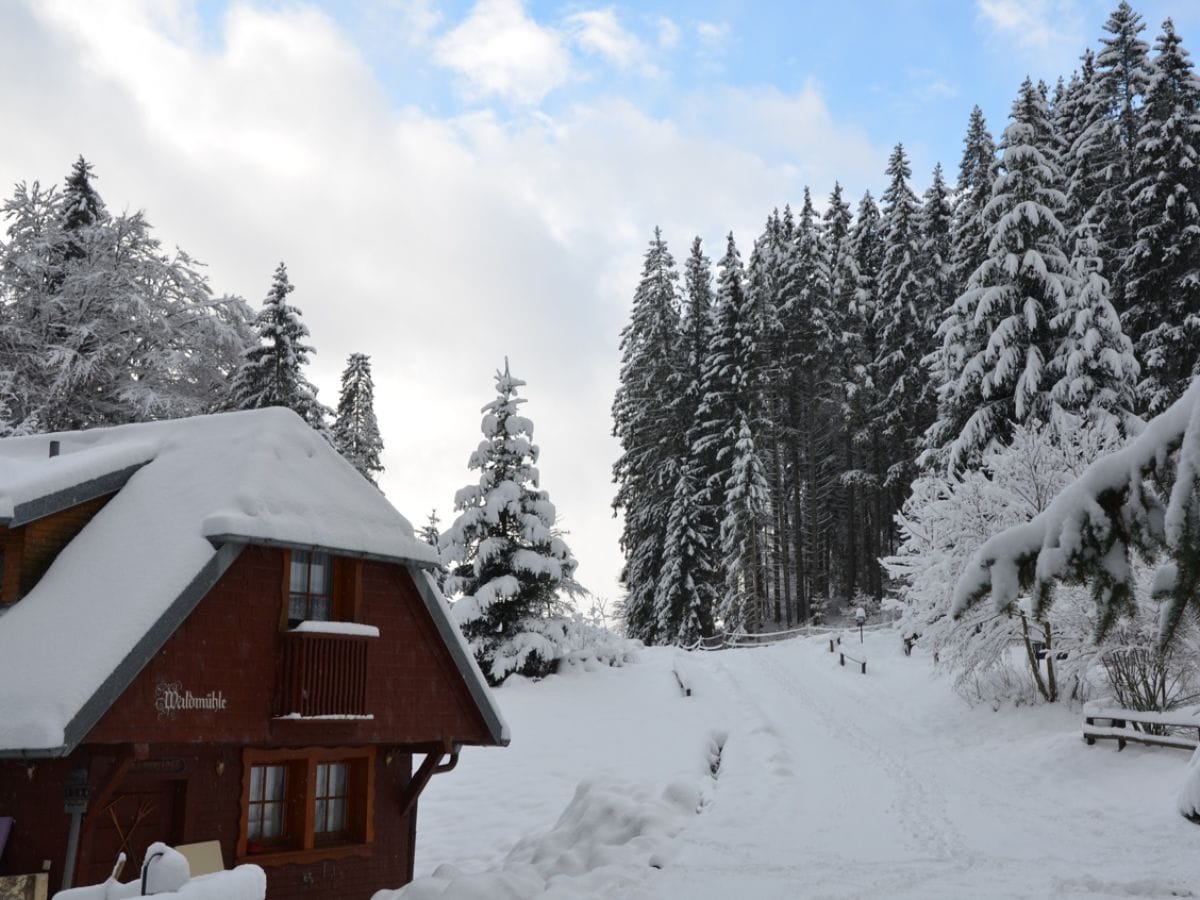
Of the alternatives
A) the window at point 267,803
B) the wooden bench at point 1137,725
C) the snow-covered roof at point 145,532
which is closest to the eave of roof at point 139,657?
the snow-covered roof at point 145,532

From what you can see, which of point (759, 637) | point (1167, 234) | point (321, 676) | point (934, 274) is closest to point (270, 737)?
point (321, 676)

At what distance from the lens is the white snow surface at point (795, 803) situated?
12625mm

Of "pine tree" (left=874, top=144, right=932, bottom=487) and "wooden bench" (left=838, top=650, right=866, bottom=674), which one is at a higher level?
"pine tree" (left=874, top=144, right=932, bottom=487)

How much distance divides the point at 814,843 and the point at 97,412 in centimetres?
2443

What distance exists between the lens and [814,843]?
14.7 metres

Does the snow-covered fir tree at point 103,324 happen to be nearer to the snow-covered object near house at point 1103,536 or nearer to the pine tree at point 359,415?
the pine tree at point 359,415

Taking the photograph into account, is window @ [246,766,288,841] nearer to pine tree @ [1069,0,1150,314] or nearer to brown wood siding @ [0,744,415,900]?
brown wood siding @ [0,744,415,900]

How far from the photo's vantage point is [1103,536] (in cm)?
495

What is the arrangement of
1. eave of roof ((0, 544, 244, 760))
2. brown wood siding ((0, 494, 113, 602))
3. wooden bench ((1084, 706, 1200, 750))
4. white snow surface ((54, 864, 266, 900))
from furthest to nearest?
wooden bench ((1084, 706, 1200, 750)), brown wood siding ((0, 494, 113, 602)), eave of roof ((0, 544, 244, 760)), white snow surface ((54, 864, 266, 900))

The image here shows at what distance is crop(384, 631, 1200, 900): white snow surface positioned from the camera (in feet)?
41.4

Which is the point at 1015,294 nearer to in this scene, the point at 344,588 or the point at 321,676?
the point at 344,588

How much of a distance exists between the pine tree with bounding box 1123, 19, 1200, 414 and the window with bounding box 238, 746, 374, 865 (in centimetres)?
2676

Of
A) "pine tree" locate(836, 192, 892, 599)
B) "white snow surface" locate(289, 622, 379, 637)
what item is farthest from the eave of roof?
"pine tree" locate(836, 192, 892, 599)

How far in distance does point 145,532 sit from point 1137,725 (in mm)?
18083
